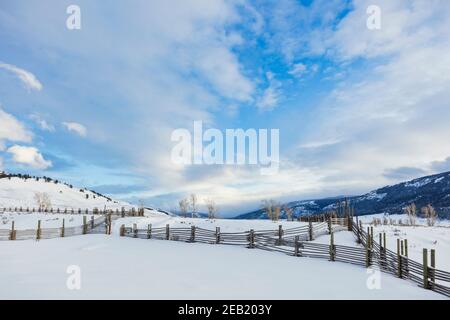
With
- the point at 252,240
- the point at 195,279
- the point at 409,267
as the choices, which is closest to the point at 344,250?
the point at 409,267

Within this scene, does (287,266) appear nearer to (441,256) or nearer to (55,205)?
(441,256)

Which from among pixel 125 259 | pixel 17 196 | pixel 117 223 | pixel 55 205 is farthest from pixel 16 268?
pixel 17 196

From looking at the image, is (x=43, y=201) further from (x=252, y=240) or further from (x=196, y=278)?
(x=196, y=278)

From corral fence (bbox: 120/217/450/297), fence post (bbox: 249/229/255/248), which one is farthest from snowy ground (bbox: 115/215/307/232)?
fence post (bbox: 249/229/255/248)

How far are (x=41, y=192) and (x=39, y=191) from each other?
5.95 ft

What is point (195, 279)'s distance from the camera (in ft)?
37.7

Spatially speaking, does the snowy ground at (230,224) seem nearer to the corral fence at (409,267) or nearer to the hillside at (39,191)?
the corral fence at (409,267)

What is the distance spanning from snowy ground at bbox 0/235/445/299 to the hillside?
7513cm

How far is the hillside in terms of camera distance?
87188 millimetres

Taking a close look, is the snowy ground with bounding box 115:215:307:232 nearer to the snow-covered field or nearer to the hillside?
the snow-covered field

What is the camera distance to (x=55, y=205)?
290 feet

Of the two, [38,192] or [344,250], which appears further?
[38,192]

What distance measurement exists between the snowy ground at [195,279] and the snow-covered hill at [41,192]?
7513cm
